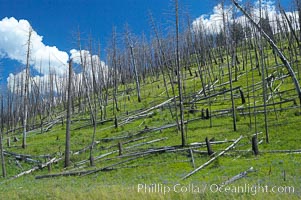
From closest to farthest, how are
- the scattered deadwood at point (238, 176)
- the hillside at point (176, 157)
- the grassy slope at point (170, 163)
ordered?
1. the hillside at point (176, 157)
2. the grassy slope at point (170, 163)
3. the scattered deadwood at point (238, 176)

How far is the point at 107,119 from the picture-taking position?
125 feet

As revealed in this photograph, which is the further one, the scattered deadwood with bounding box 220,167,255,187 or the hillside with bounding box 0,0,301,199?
the scattered deadwood with bounding box 220,167,255,187

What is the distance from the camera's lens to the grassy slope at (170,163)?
39.0ft

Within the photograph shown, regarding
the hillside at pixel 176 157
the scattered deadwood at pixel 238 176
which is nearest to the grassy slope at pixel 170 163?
the hillside at pixel 176 157

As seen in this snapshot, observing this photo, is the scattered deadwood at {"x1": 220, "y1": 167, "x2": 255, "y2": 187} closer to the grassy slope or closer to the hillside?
the hillside

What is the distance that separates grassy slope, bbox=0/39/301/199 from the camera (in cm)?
1188

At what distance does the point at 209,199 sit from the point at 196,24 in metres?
66.6

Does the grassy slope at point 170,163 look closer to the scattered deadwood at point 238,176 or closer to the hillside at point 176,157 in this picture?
the hillside at point 176,157

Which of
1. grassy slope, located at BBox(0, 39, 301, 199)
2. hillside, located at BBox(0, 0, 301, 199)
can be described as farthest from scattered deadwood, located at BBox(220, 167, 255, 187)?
grassy slope, located at BBox(0, 39, 301, 199)

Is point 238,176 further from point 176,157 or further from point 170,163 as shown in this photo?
point 176,157

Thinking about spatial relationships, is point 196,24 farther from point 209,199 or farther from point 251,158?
point 209,199

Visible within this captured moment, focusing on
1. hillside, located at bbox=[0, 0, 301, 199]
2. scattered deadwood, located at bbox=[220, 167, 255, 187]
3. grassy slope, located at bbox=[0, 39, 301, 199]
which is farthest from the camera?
scattered deadwood, located at bbox=[220, 167, 255, 187]

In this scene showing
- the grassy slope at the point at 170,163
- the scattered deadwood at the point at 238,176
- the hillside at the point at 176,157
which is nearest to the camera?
the hillside at the point at 176,157

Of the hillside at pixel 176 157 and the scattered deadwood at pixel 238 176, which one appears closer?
the hillside at pixel 176 157
